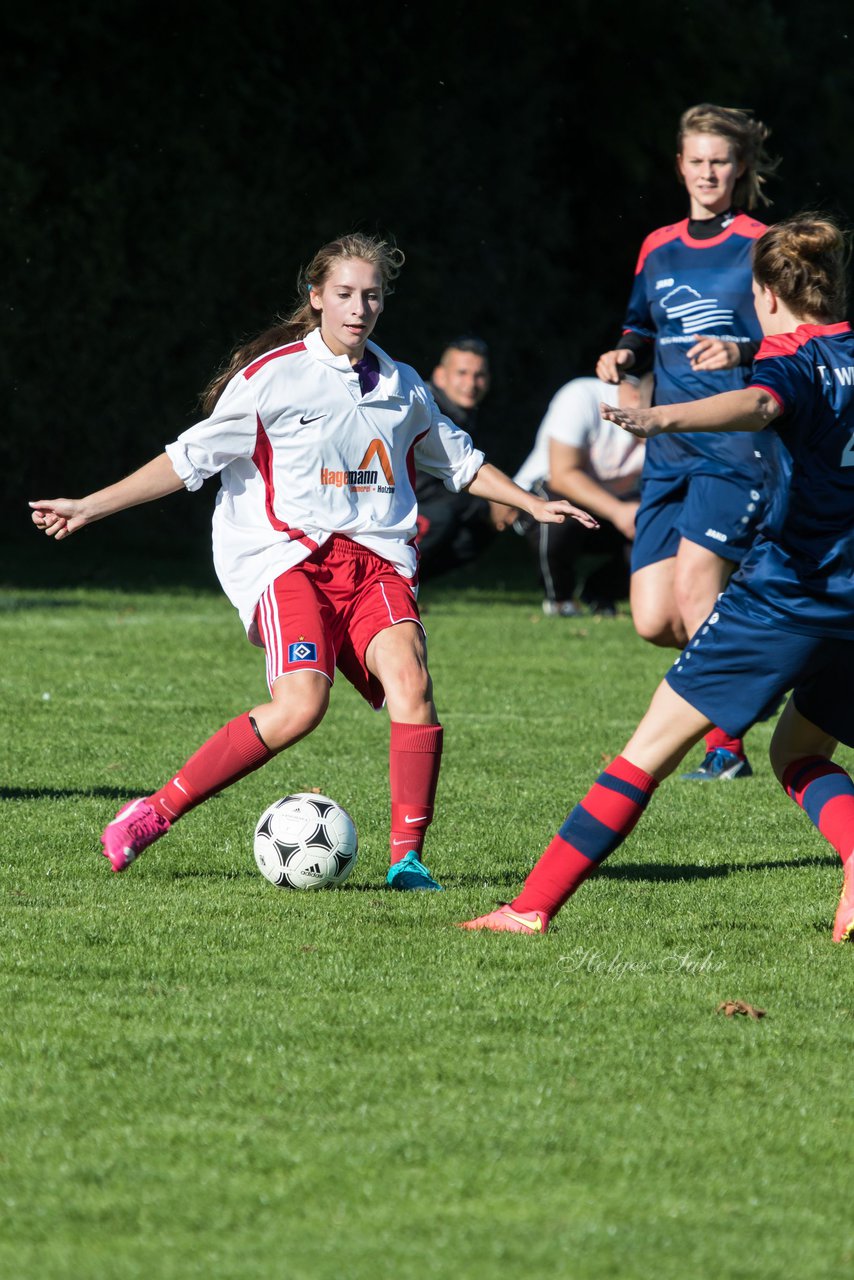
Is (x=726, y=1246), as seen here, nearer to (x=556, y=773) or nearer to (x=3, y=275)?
(x=556, y=773)

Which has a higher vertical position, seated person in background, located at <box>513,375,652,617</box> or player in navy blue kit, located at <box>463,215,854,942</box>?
player in navy blue kit, located at <box>463,215,854,942</box>

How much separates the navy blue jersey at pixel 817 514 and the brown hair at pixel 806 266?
0.19 feet

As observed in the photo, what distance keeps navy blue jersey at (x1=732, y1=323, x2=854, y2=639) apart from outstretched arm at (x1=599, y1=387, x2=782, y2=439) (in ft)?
0.85

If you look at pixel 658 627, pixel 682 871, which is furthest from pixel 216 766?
pixel 658 627

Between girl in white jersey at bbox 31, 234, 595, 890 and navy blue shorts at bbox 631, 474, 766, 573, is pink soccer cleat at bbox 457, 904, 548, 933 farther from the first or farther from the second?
navy blue shorts at bbox 631, 474, 766, 573

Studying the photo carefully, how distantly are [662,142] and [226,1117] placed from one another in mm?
21317

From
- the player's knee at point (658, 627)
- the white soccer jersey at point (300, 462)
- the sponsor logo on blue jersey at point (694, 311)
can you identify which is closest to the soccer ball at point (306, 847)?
the white soccer jersey at point (300, 462)

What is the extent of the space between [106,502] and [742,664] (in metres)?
1.98

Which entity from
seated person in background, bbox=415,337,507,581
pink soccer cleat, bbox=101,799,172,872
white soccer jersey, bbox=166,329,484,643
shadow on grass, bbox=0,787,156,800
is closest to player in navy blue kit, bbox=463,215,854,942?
pink soccer cleat, bbox=101,799,172,872

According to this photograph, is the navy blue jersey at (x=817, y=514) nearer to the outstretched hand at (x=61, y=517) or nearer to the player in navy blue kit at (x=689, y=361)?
the outstretched hand at (x=61, y=517)

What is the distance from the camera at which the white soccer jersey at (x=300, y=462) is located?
5879 mm

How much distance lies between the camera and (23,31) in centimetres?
1803

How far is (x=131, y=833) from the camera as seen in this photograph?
5773 millimetres

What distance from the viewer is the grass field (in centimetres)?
298
